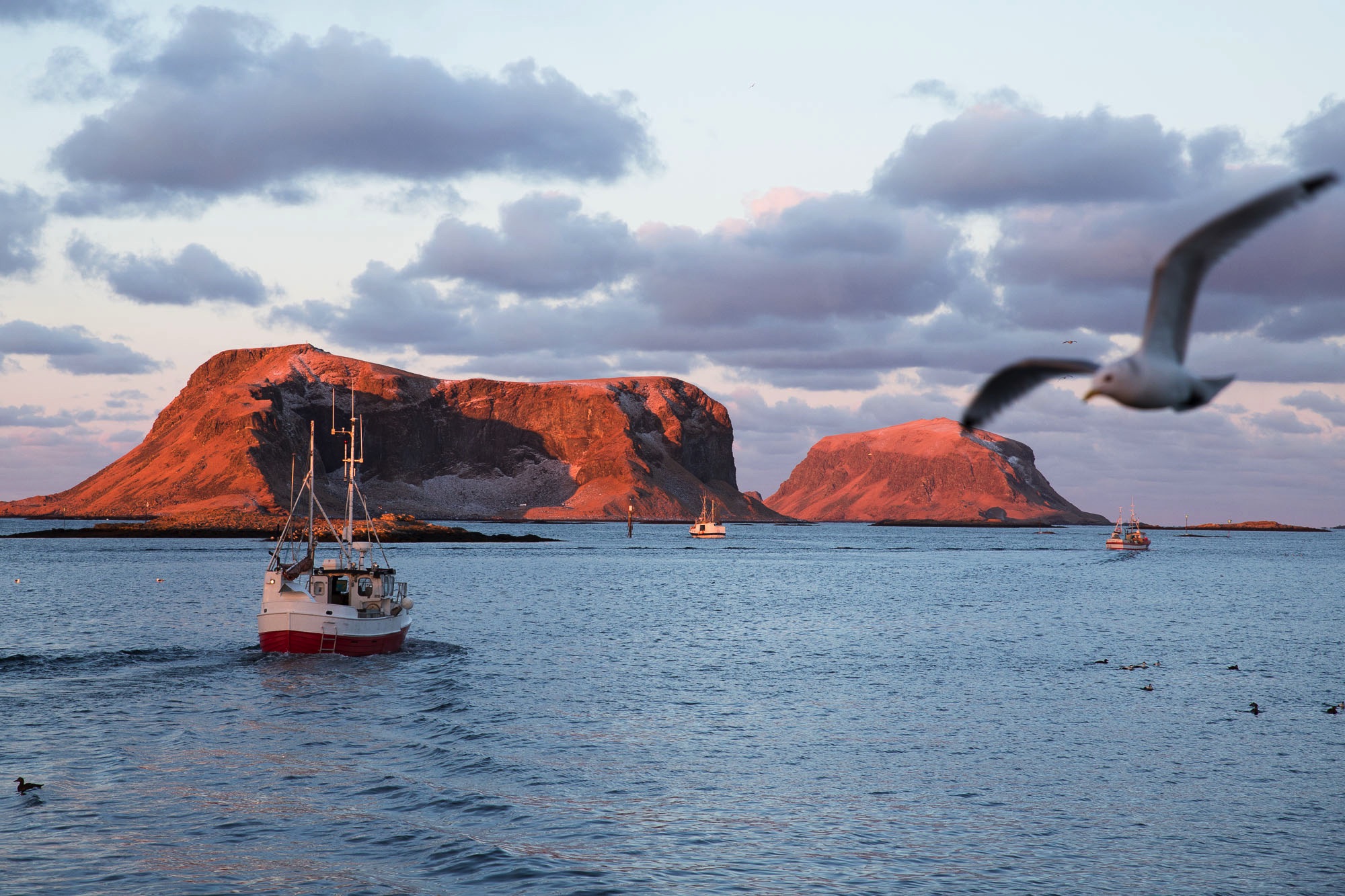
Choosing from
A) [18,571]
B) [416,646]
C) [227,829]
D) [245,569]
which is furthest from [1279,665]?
[18,571]

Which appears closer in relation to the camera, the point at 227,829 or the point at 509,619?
the point at 227,829

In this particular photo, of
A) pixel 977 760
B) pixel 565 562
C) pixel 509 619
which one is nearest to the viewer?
pixel 977 760

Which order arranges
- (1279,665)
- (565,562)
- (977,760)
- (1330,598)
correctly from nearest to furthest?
(977,760), (1279,665), (1330,598), (565,562)

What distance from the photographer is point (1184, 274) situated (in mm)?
6145

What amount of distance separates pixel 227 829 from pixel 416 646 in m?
31.4

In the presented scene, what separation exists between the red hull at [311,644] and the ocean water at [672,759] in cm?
62

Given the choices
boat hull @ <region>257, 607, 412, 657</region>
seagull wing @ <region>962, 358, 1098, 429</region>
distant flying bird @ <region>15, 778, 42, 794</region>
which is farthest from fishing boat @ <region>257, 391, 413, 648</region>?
seagull wing @ <region>962, 358, 1098, 429</region>

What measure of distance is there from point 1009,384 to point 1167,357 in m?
0.86

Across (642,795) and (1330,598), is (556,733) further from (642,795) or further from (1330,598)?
(1330,598)

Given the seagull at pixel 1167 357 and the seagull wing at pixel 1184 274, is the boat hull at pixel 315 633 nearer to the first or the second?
the seagull at pixel 1167 357

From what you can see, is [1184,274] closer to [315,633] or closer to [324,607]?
[324,607]

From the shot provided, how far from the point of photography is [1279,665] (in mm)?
52375

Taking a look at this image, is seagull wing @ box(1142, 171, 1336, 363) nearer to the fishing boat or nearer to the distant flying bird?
the distant flying bird

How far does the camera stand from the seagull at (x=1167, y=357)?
5566 mm
